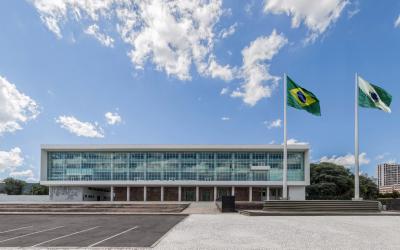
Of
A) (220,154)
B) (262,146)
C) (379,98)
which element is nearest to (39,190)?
(220,154)

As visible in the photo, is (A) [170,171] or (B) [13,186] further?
(B) [13,186]

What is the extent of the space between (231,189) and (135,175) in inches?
703

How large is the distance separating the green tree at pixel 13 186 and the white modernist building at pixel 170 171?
40.3m

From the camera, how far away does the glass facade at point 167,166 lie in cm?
6556

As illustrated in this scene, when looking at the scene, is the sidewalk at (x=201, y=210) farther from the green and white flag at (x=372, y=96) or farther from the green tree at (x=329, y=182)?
the green tree at (x=329, y=182)

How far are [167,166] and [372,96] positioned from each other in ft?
140

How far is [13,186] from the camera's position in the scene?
100750 mm

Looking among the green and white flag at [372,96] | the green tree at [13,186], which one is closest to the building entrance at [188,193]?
the green and white flag at [372,96]

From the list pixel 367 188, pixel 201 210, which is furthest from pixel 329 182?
pixel 201 210

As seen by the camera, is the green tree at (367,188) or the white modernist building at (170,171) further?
the green tree at (367,188)

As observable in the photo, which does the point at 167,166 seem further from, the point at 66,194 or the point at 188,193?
the point at 66,194

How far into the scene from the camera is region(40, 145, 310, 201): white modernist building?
65.2 metres

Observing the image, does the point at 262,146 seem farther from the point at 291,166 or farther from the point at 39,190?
the point at 39,190

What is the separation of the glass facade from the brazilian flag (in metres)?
35.4
